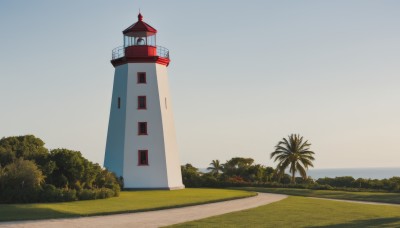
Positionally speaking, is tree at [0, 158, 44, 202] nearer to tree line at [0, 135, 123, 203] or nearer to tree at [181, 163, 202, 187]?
tree line at [0, 135, 123, 203]

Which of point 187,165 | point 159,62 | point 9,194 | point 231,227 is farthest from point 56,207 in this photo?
point 187,165

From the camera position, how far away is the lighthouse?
123 feet

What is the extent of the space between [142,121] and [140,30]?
23.3 feet

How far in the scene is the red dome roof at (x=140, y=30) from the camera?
3825 cm

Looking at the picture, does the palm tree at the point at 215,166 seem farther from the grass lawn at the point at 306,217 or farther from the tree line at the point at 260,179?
the grass lawn at the point at 306,217

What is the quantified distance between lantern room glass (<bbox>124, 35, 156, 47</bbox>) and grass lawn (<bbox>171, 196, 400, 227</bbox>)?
18977mm

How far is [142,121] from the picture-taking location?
38.0 m

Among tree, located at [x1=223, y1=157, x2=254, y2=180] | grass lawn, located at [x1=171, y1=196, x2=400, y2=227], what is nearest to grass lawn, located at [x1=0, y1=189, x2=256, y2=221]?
grass lawn, located at [x1=171, y1=196, x2=400, y2=227]

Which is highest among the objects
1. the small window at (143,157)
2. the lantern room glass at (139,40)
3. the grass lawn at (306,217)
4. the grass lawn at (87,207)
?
the lantern room glass at (139,40)

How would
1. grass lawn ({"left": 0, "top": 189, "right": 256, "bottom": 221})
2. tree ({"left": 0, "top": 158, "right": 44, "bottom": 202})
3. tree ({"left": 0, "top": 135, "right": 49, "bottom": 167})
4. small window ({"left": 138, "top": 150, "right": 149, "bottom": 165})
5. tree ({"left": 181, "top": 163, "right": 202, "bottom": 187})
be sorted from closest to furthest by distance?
grass lawn ({"left": 0, "top": 189, "right": 256, "bottom": 221}) → tree ({"left": 0, "top": 158, "right": 44, "bottom": 202}) → tree ({"left": 0, "top": 135, "right": 49, "bottom": 167}) → small window ({"left": 138, "top": 150, "right": 149, "bottom": 165}) → tree ({"left": 181, "top": 163, "right": 202, "bottom": 187})

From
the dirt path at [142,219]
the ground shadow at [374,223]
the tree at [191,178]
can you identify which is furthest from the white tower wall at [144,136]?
the ground shadow at [374,223]

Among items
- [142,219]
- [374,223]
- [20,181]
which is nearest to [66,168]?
[20,181]

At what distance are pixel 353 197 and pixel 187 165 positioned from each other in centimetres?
2059

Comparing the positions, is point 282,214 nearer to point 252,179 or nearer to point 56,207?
point 56,207
